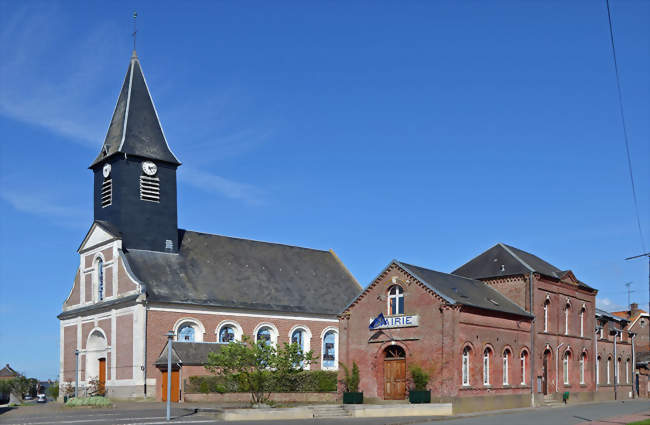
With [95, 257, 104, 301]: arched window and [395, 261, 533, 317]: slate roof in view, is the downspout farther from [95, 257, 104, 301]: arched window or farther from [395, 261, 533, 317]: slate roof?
[95, 257, 104, 301]: arched window

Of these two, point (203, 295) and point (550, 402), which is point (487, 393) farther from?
point (203, 295)

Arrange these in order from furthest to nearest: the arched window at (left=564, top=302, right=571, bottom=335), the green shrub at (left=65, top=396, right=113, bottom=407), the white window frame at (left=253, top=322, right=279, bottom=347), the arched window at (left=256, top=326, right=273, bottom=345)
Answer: the arched window at (left=256, top=326, right=273, bottom=345), the white window frame at (left=253, top=322, right=279, bottom=347), the arched window at (left=564, top=302, right=571, bottom=335), the green shrub at (left=65, top=396, right=113, bottom=407)

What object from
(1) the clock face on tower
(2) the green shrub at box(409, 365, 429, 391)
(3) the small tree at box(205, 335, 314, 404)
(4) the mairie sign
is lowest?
(2) the green shrub at box(409, 365, 429, 391)

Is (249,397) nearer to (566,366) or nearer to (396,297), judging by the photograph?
(396,297)

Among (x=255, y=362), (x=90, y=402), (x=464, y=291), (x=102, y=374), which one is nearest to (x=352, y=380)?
(x=464, y=291)

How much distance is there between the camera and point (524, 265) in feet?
140

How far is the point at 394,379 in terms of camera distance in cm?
3709

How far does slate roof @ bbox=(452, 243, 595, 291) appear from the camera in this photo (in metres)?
43.2

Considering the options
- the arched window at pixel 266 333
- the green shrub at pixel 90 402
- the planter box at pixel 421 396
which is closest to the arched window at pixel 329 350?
the arched window at pixel 266 333

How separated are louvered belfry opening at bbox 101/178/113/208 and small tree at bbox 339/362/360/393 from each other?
68.1ft

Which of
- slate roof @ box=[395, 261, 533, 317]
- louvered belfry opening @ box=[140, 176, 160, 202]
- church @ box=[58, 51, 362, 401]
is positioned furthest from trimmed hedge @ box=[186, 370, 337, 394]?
louvered belfry opening @ box=[140, 176, 160, 202]

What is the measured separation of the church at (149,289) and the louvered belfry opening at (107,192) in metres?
0.08

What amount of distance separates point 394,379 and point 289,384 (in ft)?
25.7

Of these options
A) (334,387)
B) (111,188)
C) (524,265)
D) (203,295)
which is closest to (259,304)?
(203,295)
